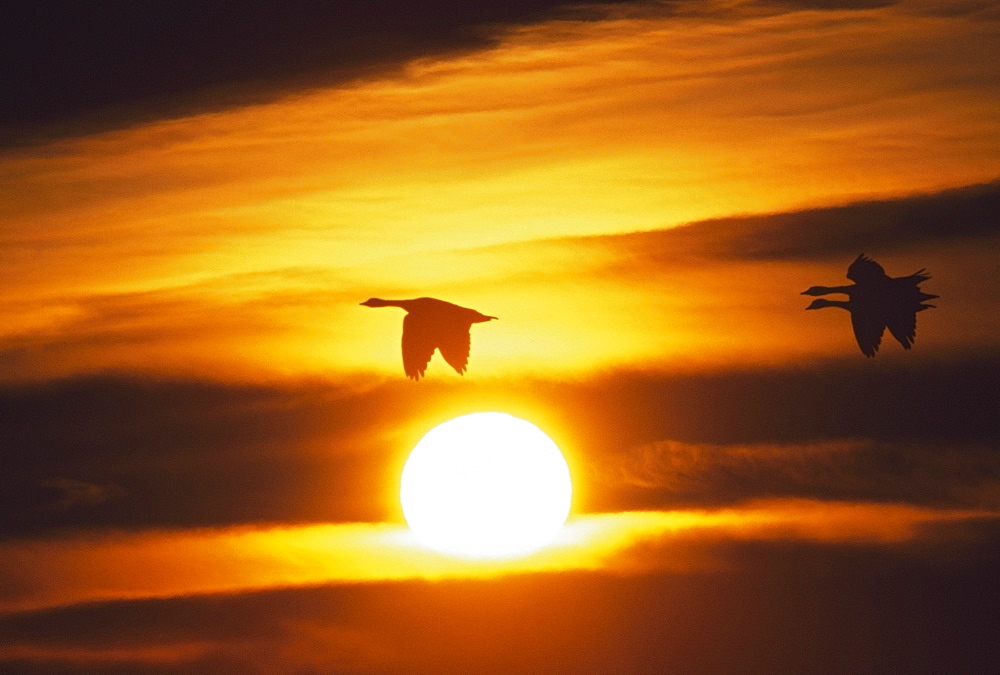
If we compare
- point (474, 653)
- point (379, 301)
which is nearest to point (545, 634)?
point (474, 653)

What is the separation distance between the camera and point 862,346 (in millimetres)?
38438

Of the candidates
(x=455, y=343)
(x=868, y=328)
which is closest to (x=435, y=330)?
(x=455, y=343)

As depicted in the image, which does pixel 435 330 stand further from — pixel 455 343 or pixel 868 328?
pixel 868 328

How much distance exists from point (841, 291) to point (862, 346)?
1878 mm

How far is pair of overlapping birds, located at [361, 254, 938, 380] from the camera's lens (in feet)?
125

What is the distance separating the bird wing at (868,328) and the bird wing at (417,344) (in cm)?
804

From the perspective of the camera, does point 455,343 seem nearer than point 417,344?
No

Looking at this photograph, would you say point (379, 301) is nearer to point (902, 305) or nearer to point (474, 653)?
point (902, 305)

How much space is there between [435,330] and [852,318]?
7.98 m

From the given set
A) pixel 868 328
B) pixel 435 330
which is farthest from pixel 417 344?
pixel 868 328

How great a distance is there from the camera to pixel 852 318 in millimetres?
38781

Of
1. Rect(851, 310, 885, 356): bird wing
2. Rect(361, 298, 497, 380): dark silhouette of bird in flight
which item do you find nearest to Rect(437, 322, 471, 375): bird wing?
Rect(361, 298, 497, 380): dark silhouette of bird in flight

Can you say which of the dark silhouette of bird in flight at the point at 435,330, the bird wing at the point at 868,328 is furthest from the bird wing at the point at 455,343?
the bird wing at the point at 868,328

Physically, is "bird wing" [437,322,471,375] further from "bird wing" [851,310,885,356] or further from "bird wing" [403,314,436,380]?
"bird wing" [851,310,885,356]
